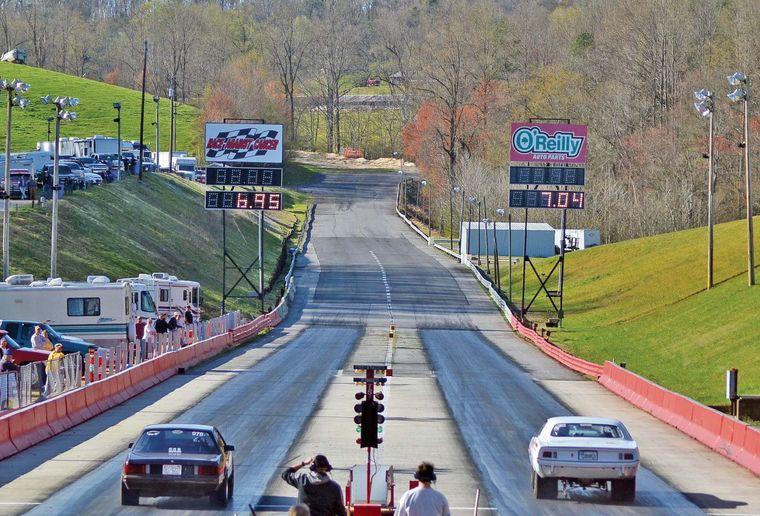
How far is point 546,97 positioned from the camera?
142 m

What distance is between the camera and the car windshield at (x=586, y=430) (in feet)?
72.1

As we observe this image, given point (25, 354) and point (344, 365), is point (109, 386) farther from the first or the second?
point (344, 365)

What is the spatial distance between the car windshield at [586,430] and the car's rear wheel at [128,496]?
7260 millimetres

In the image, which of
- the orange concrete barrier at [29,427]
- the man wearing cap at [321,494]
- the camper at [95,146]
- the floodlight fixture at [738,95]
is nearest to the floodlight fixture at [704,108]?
the floodlight fixture at [738,95]

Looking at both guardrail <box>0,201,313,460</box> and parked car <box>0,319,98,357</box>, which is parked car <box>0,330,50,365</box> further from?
parked car <box>0,319,98,357</box>

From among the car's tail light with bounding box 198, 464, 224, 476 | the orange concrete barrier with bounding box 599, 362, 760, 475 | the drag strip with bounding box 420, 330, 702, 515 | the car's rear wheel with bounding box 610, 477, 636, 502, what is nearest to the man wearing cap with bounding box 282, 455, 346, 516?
the car's tail light with bounding box 198, 464, 224, 476

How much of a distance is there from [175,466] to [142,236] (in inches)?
2583

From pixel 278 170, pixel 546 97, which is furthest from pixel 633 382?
pixel 546 97

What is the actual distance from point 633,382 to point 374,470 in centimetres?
2180

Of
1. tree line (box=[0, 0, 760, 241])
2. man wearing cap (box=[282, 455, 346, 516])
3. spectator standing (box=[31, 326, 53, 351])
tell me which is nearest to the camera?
man wearing cap (box=[282, 455, 346, 516])

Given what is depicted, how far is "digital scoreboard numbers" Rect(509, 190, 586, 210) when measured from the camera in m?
62.7

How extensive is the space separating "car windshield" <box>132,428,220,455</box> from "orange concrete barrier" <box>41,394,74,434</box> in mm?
8882

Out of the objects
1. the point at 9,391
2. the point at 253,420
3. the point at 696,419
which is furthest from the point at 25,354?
the point at 696,419

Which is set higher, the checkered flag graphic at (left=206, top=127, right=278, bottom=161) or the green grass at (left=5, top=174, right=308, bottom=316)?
the checkered flag graphic at (left=206, top=127, right=278, bottom=161)
